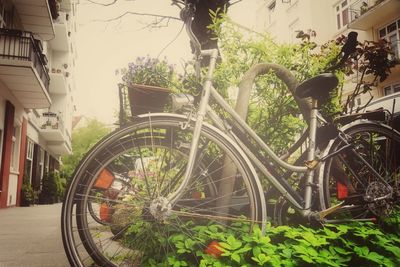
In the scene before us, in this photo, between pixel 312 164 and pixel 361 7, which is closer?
pixel 312 164

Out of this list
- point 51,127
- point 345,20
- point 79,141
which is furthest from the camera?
point 79,141

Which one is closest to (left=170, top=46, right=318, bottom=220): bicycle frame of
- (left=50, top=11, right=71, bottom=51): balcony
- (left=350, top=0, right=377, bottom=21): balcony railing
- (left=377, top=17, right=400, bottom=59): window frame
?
(left=377, top=17, right=400, bottom=59): window frame

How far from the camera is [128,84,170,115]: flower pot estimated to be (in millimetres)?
2109

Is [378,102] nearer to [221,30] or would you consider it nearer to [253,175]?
[221,30]

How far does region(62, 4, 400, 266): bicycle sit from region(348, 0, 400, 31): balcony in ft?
51.9

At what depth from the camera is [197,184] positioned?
2240 millimetres

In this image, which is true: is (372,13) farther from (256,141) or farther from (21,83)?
(256,141)

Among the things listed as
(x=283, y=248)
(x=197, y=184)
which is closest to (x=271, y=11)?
(x=197, y=184)

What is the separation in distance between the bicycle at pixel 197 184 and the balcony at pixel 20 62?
33.7 ft

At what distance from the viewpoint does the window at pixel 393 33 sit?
16.3m

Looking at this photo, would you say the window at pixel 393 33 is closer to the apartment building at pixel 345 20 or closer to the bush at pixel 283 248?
the apartment building at pixel 345 20

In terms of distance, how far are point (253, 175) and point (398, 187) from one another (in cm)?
136

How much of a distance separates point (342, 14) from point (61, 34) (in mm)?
15704

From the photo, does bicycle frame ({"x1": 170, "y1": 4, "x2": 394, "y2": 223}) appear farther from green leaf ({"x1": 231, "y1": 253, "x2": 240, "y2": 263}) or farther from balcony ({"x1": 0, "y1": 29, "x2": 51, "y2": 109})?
balcony ({"x1": 0, "y1": 29, "x2": 51, "y2": 109})
